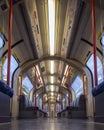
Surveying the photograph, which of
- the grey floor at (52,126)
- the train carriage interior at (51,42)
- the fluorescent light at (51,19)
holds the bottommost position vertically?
the grey floor at (52,126)

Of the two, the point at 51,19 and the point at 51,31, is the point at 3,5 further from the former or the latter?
the point at 51,31

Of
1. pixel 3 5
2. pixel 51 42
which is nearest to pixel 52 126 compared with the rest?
pixel 3 5

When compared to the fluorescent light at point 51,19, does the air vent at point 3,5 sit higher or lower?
lower

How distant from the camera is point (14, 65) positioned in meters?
21.9

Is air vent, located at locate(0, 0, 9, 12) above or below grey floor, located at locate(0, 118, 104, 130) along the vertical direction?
above

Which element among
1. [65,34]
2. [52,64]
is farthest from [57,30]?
[52,64]

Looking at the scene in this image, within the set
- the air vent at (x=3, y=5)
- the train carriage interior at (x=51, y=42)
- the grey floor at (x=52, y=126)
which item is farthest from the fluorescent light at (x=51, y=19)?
the grey floor at (x=52, y=126)

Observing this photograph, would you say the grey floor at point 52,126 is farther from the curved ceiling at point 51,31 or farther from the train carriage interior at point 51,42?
the curved ceiling at point 51,31

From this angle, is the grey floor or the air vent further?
the air vent

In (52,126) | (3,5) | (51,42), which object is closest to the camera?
(52,126)

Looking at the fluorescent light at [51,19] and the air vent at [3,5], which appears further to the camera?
the fluorescent light at [51,19]

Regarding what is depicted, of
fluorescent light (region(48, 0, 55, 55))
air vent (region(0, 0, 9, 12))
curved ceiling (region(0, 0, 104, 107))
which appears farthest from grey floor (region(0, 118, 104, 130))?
fluorescent light (region(48, 0, 55, 55))

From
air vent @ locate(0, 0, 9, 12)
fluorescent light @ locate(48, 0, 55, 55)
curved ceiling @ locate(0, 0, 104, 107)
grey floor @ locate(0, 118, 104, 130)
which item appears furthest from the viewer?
fluorescent light @ locate(48, 0, 55, 55)

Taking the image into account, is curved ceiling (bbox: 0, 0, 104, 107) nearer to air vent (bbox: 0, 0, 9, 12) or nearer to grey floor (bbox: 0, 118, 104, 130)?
air vent (bbox: 0, 0, 9, 12)
